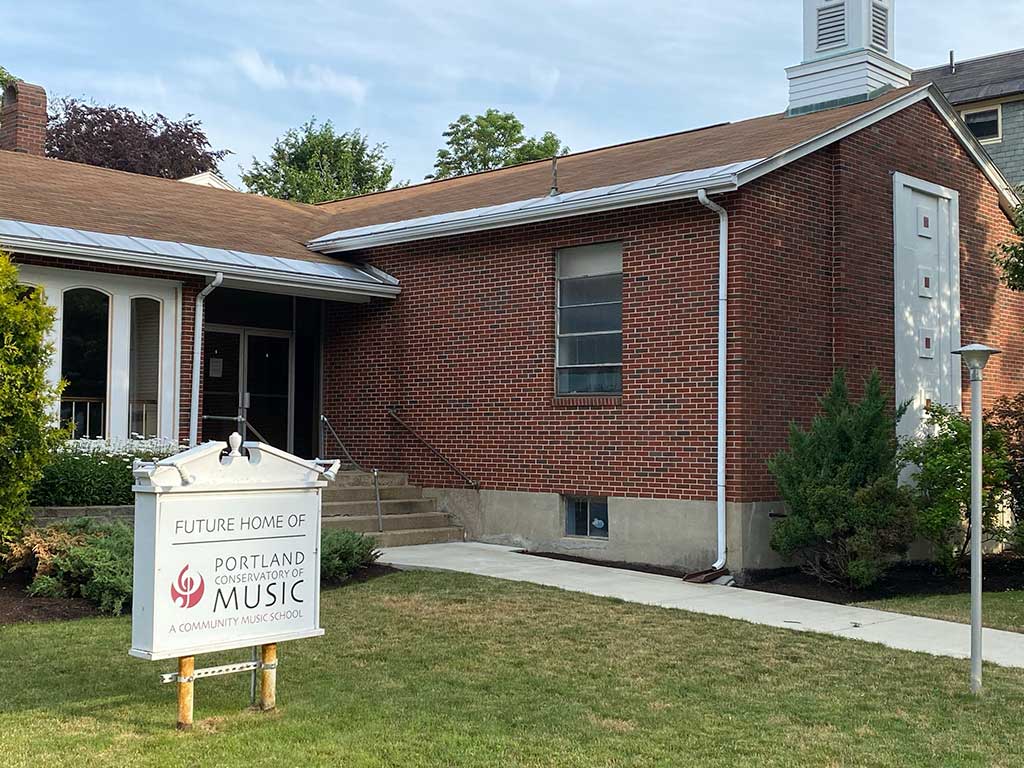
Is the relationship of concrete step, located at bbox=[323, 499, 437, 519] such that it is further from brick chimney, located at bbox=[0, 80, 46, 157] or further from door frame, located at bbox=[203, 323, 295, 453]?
brick chimney, located at bbox=[0, 80, 46, 157]

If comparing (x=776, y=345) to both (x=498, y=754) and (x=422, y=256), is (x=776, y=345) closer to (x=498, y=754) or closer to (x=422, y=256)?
(x=422, y=256)

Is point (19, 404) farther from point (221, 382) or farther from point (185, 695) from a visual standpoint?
point (221, 382)

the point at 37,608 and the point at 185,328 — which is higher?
the point at 185,328

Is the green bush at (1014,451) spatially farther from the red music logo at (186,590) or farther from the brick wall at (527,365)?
the red music logo at (186,590)

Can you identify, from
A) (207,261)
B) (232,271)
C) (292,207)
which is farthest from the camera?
(292,207)

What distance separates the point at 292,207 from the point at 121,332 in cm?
694

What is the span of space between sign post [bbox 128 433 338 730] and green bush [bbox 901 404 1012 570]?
7.19 meters

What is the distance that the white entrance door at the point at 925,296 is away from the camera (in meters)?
14.1

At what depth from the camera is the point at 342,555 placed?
10.9 metres

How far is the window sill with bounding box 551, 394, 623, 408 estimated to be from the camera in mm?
13031

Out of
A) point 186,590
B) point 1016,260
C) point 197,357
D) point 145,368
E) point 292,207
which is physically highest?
point 292,207

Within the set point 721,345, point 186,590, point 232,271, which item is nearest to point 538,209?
point 721,345

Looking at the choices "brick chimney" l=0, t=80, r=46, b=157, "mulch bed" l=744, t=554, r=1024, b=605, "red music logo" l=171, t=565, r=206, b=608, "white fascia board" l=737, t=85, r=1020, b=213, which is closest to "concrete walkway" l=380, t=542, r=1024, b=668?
"mulch bed" l=744, t=554, r=1024, b=605

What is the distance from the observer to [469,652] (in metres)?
8.09
